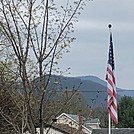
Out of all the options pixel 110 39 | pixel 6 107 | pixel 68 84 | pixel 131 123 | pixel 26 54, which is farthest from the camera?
pixel 131 123

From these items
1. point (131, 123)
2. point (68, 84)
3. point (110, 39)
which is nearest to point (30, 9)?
point (110, 39)

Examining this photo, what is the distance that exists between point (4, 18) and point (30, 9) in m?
0.63

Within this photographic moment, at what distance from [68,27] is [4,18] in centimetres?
140

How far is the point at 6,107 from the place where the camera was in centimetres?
1859

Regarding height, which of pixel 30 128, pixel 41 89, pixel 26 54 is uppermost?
pixel 26 54

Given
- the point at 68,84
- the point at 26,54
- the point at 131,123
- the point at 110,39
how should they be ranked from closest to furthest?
1. the point at 26,54
2. the point at 110,39
3. the point at 68,84
4. the point at 131,123

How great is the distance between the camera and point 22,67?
11359 millimetres

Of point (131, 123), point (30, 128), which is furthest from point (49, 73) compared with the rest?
point (131, 123)

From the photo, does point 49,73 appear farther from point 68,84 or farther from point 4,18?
point 68,84

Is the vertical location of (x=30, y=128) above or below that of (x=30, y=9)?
below

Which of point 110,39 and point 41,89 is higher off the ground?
point 110,39

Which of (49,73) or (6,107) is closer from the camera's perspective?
(49,73)

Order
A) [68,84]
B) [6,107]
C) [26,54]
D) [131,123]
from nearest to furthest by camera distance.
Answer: [26,54] → [68,84] → [6,107] → [131,123]

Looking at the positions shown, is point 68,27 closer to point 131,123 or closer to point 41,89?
point 41,89
